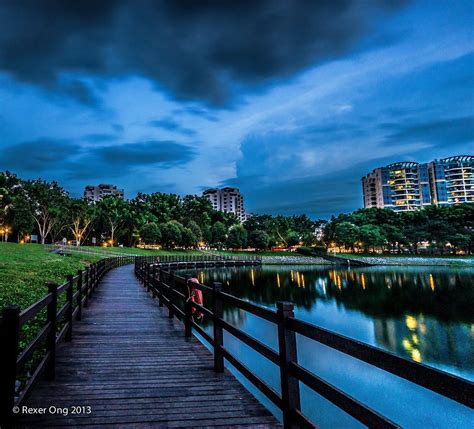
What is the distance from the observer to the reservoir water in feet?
29.2

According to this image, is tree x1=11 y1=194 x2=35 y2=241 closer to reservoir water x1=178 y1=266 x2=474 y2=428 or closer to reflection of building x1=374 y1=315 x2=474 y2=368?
reservoir water x1=178 y1=266 x2=474 y2=428

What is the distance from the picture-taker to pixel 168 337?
7.30 m

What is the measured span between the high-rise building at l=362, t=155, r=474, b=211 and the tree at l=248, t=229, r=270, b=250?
8352 cm

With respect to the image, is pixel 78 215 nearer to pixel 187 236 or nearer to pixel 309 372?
pixel 187 236

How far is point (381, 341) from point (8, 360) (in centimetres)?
1545

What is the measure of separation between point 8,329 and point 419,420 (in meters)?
9.67

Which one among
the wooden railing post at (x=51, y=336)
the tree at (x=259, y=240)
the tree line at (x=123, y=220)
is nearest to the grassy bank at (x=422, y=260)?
the tree at (x=259, y=240)

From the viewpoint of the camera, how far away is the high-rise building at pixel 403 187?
14788 cm

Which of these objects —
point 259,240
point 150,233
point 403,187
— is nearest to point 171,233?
point 150,233

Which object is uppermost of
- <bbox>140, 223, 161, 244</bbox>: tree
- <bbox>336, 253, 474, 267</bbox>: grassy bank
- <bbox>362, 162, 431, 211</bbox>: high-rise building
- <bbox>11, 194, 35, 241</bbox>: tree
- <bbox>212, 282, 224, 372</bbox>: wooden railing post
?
<bbox>362, 162, 431, 211</bbox>: high-rise building

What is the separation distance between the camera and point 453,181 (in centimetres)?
14575

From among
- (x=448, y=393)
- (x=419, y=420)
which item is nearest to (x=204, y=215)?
(x=419, y=420)

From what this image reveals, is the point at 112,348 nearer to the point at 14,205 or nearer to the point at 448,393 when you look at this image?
the point at 448,393

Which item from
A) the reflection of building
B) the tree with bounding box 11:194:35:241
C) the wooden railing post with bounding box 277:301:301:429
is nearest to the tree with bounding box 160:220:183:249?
the tree with bounding box 11:194:35:241
